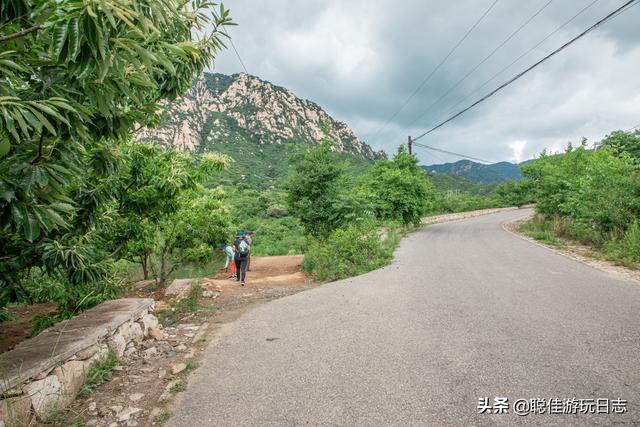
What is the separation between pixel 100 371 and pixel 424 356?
3.88 m

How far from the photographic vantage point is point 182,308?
7488 mm

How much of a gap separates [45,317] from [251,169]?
5908 centimetres

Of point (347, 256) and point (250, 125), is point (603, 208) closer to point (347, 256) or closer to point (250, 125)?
point (347, 256)

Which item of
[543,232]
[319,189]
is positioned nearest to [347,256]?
[319,189]

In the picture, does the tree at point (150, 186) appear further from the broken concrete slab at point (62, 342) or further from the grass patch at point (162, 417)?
the grass patch at point (162, 417)

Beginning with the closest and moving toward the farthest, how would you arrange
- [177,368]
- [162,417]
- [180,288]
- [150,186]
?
[162,417] → [177,368] → [150,186] → [180,288]

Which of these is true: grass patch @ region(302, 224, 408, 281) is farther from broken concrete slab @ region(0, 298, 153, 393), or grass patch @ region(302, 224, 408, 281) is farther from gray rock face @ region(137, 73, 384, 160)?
gray rock face @ region(137, 73, 384, 160)

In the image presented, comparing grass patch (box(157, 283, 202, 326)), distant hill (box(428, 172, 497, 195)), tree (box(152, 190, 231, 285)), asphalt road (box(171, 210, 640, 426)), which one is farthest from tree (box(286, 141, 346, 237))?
distant hill (box(428, 172, 497, 195))

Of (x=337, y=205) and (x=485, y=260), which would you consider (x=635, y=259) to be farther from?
(x=337, y=205)

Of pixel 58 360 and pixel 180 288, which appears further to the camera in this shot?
pixel 180 288

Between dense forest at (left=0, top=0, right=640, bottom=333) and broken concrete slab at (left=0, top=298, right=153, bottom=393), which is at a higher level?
dense forest at (left=0, top=0, right=640, bottom=333)

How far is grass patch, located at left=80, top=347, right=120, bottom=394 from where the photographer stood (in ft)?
12.6

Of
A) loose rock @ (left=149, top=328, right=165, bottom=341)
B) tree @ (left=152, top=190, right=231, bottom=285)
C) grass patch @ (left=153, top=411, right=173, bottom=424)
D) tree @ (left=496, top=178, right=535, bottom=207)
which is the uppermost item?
tree @ (left=496, top=178, right=535, bottom=207)

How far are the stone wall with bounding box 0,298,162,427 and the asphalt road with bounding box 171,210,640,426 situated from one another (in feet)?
3.90
